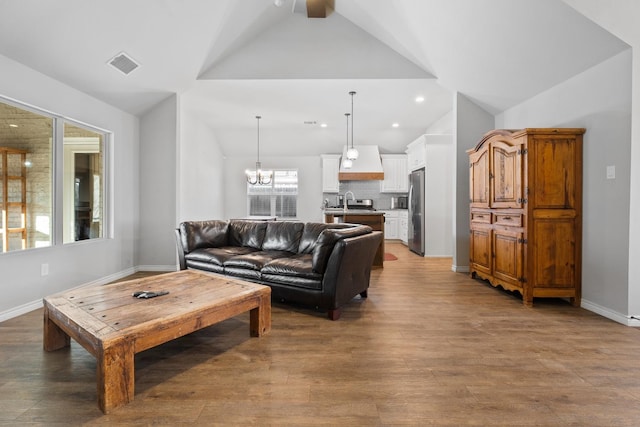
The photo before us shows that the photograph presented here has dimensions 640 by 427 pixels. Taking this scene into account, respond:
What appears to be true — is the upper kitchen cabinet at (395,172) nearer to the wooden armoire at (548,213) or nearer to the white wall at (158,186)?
the wooden armoire at (548,213)


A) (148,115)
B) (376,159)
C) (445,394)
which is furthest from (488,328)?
(376,159)

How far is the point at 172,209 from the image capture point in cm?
481

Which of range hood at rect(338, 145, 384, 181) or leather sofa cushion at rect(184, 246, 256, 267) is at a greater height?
range hood at rect(338, 145, 384, 181)

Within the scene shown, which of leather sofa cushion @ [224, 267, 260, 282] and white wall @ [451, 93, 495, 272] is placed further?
white wall @ [451, 93, 495, 272]

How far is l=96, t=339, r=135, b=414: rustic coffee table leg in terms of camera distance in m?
1.57

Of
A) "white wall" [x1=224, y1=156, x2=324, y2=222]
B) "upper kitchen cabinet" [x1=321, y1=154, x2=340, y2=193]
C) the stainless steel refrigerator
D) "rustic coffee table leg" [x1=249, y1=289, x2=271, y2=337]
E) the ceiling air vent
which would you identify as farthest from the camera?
"white wall" [x1=224, y1=156, x2=324, y2=222]

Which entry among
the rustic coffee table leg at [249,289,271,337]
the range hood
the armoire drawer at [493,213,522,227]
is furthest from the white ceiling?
the rustic coffee table leg at [249,289,271,337]

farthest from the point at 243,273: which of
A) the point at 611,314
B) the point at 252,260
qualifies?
the point at 611,314

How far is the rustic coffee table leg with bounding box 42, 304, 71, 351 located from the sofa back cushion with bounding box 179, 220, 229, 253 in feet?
6.19

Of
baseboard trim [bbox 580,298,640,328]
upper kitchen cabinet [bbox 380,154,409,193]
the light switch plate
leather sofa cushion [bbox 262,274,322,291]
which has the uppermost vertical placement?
upper kitchen cabinet [bbox 380,154,409,193]

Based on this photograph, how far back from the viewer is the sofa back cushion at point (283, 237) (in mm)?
4023

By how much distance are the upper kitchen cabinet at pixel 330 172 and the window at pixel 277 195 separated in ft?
2.89

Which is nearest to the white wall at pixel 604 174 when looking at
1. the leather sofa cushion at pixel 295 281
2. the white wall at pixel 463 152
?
the white wall at pixel 463 152

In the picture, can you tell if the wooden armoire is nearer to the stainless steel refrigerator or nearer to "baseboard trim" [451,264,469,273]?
"baseboard trim" [451,264,469,273]
